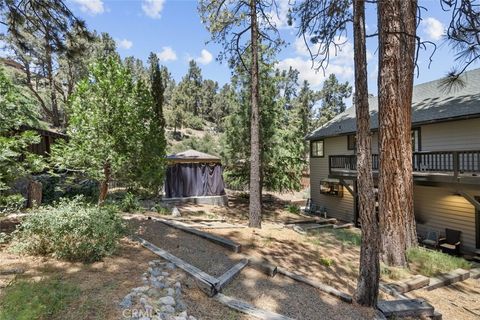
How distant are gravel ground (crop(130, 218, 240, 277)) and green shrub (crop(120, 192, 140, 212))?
83.0 inches

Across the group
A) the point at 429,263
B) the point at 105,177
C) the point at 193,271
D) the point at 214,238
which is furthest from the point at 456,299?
the point at 105,177

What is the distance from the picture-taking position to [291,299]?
4281 millimetres

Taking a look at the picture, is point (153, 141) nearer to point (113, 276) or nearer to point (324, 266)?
point (113, 276)

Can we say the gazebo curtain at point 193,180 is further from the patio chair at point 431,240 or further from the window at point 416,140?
the patio chair at point 431,240

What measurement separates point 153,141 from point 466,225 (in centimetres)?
1149

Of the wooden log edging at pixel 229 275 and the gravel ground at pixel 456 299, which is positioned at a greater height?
the wooden log edging at pixel 229 275

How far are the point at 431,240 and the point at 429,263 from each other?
4.54m

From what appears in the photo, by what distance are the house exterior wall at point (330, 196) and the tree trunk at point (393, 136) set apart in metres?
7.51

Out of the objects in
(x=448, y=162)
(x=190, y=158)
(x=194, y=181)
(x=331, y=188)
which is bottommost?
(x=331, y=188)

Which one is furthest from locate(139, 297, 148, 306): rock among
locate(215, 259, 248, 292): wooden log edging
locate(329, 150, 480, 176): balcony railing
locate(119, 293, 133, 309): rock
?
locate(329, 150, 480, 176): balcony railing

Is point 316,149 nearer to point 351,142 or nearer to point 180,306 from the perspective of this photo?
point 351,142

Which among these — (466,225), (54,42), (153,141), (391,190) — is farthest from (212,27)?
(466,225)

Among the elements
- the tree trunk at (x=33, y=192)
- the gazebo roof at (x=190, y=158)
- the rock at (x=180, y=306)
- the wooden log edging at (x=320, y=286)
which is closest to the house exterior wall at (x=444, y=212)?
the wooden log edging at (x=320, y=286)

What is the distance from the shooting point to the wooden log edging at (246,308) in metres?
3.48
